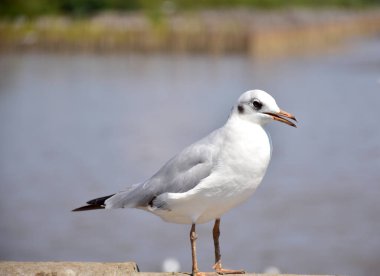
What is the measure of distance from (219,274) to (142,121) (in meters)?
11.7

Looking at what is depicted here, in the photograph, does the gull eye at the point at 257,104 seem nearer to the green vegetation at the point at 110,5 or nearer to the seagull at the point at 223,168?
the seagull at the point at 223,168

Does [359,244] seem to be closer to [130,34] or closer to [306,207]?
[306,207]

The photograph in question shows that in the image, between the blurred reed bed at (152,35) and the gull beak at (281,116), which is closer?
the gull beak at (281,116)

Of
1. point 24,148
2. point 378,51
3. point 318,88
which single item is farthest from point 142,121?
point 378,51

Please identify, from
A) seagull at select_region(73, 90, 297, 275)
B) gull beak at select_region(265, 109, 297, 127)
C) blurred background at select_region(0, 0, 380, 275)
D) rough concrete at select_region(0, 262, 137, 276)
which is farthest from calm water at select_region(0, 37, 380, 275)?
gull beak at select_region(265, 109, 297, 127)

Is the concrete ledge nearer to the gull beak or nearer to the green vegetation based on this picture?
the gull beak

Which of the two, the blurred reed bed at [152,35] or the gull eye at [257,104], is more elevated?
the gull eye at [257,104]

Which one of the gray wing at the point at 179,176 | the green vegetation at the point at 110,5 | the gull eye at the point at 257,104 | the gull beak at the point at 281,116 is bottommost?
the green vegetation at the point at 110,5

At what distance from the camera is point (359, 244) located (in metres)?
7.73

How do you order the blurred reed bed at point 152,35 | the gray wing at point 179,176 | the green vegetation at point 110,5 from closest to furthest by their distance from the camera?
the gray wing at point 179,176
the blurred reed bed at point 152,35
the green vegetation at point 110,5

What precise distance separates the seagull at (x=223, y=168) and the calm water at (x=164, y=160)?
3.22 m

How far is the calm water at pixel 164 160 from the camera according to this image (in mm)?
7691

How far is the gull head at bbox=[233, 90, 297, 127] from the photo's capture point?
3799 millimetres

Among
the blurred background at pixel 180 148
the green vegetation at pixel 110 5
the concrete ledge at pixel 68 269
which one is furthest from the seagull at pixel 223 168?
the green vegetation at pixel 110 5
